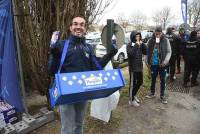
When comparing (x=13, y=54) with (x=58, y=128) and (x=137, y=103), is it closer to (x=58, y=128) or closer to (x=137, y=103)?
(x=58, y=128)

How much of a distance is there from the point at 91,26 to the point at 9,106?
2406 millimetres

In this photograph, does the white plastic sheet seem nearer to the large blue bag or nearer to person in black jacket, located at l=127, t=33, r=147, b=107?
person in black jacket, located at l=127, t=33, r=147, b=107

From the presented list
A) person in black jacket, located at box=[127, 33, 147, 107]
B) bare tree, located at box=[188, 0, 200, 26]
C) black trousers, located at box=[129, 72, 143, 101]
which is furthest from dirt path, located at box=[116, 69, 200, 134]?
bare tree, located at box=[188, 0, 200, 26]

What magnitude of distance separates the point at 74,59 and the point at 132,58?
2.97m

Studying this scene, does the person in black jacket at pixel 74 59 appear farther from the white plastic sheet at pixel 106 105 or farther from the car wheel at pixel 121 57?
the car wheel at pixel 121 57

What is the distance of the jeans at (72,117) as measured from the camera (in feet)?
10.5

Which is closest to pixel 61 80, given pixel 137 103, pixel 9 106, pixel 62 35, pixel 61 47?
pixel 61 47

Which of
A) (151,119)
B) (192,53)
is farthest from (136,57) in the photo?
(192,53)

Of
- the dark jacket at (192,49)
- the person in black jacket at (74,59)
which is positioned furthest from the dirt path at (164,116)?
the person in black jacket at (74,59)

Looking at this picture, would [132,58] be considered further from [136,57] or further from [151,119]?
[151,119]

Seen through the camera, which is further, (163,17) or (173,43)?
(163,17)

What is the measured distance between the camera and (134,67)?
5.83 metres

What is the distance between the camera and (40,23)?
4.63 meters

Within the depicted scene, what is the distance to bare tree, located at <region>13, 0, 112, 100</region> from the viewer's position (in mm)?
4574
